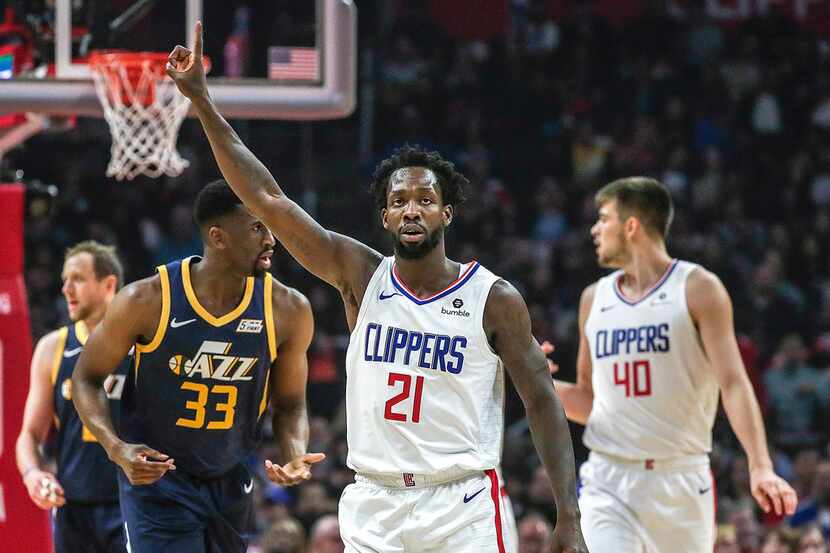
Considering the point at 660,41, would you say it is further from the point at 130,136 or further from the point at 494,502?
the point at 494,502

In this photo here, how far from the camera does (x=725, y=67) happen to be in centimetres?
1652

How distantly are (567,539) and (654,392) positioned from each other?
6.77 ft

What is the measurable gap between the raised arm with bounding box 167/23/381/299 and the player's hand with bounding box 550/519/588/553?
1109 millimetres

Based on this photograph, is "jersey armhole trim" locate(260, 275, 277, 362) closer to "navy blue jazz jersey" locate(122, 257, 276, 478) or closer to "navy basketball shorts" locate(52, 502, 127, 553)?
"navy blue jazz jersey" locate(122, 257, 276, 478)

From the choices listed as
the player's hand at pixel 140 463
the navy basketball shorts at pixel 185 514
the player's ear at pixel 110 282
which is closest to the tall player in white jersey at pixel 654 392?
the navy basketball shorts at pixel 185 514

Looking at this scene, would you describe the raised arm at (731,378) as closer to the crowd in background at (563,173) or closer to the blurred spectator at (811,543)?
the blurred spectator at (811,543)

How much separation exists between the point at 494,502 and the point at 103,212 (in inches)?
386

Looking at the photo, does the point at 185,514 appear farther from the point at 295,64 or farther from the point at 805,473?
the point at 805,473

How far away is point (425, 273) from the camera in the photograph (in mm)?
4773

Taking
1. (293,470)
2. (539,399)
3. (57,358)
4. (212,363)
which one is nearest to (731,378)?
(539,399)

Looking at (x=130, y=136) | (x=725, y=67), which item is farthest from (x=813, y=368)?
(x=130, y=136)

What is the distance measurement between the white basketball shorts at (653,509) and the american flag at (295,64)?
2975mm

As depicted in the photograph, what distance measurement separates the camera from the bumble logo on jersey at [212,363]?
17.6 feet

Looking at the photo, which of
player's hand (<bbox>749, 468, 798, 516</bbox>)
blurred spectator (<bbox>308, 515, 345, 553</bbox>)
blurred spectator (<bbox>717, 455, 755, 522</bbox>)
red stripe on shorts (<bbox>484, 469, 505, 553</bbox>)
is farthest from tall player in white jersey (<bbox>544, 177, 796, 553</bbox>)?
blurred spectator (<bbox>717, 455, 755, 522</bbox>)
